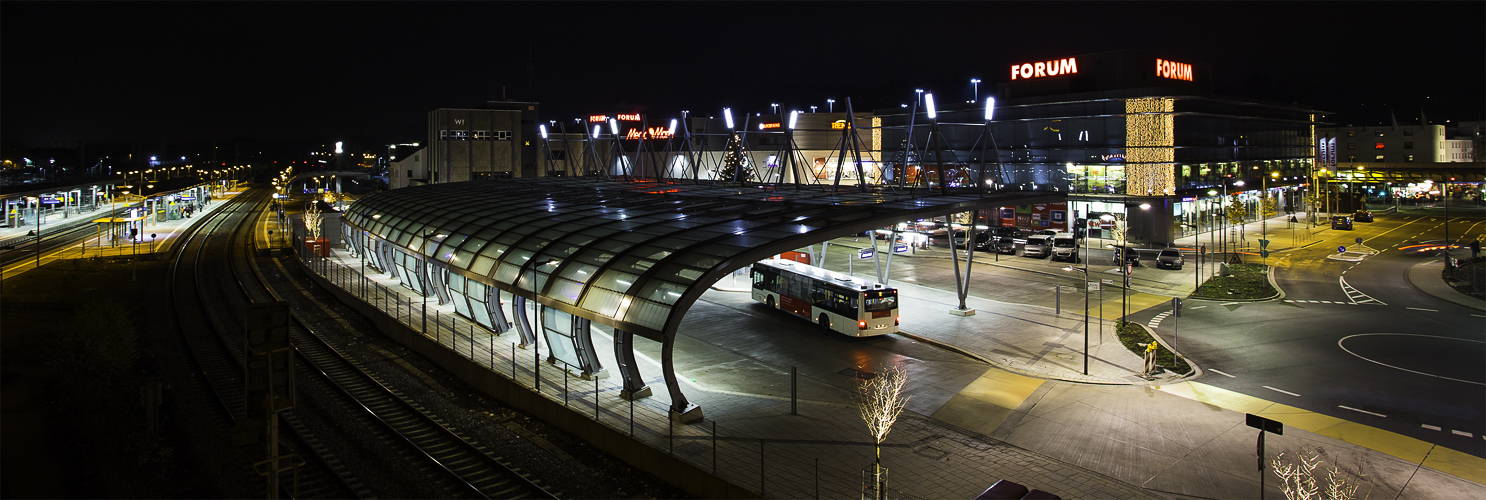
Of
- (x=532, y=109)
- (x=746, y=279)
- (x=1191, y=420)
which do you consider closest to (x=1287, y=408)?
(x=1191, y=420)

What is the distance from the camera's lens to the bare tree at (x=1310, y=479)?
14594 mm

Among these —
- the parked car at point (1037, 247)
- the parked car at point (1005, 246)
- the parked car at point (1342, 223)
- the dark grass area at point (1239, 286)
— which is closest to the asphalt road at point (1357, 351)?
the dark grass area at point (1239, 286)

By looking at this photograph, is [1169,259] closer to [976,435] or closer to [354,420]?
[976,435]

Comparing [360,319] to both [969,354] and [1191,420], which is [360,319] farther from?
[1191,420]

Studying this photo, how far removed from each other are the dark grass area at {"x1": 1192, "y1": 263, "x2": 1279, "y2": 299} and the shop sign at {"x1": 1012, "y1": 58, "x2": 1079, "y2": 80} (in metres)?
25.4

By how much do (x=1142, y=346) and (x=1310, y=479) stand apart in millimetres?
14005

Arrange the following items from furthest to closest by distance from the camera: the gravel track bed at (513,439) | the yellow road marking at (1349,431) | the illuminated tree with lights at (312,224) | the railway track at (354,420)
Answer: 1. the illuminated tree with lights at (312,224)
2. the yellow road marking at (1349,431)
3. the railway track at (354,420)
4. the gravel track bed at (513,439)

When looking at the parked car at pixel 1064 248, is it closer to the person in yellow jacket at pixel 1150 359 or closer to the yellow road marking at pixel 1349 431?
the person in yellow jacket at pixel 1150 359

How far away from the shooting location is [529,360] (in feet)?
81.7

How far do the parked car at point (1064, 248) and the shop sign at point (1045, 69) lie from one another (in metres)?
19.1

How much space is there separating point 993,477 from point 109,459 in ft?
61.6

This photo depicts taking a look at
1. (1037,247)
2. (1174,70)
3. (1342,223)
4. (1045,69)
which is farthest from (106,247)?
(1342,223)

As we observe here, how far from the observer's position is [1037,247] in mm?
52094

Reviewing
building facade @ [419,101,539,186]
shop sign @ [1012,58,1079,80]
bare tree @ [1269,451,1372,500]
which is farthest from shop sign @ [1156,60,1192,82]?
building facade @ [419,101,539,186]
